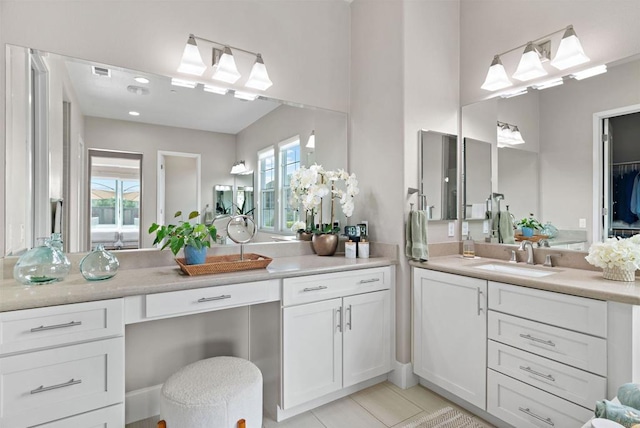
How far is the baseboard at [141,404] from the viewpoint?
1986 mm

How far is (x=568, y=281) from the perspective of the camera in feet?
5.48

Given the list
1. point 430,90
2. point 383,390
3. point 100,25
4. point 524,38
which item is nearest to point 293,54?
point 430,90

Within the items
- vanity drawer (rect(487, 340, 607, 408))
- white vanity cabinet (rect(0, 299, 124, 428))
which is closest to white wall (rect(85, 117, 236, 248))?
white vanity cabinet (rect(0, 299, 124, 428))

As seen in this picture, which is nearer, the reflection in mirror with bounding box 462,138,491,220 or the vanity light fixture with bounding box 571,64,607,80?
the vanity light fixture with bounding box 571,64,607,80

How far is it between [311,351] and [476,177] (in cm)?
188

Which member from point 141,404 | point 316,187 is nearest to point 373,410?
point 141,404

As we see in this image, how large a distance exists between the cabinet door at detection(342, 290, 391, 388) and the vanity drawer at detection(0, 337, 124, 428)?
Answer: 1296mm

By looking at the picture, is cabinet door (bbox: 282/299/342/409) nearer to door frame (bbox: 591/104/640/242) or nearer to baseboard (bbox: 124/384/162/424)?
baseboard (bbox: 124/384/162/424)

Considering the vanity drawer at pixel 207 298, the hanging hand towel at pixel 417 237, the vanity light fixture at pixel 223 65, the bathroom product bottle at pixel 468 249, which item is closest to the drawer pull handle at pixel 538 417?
the hanging hand towel at pixel 417 237

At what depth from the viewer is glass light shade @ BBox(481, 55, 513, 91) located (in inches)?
93.7

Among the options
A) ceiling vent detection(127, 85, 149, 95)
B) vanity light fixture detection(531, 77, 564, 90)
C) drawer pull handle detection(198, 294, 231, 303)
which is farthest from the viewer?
vanity light fixture detection(531, 77, 564, 90)

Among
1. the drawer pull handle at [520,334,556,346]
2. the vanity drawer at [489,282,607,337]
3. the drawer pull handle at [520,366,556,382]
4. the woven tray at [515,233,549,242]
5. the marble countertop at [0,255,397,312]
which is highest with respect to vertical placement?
the woven tray at [515,233,549,242]

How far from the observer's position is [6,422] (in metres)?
1.25

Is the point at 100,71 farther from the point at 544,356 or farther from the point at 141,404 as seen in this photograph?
the point at 544,356
